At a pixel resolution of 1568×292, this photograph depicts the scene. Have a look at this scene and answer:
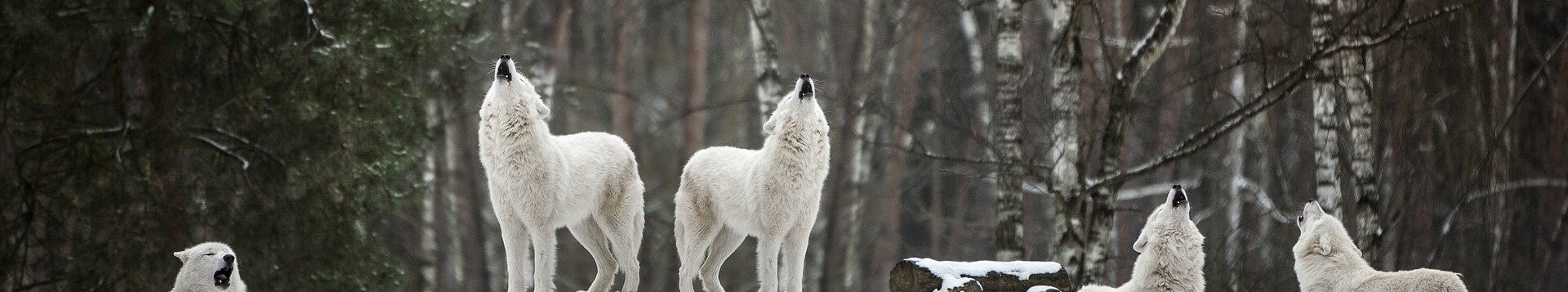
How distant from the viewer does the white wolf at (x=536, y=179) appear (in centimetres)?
774

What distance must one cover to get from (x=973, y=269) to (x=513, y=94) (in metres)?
2.71

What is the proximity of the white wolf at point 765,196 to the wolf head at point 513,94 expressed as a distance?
1.06 meters

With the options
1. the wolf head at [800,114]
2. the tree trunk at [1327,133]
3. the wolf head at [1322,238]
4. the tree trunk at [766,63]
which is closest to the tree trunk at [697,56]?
the tree trunk at [766,63]

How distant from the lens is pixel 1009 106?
37.5 ft

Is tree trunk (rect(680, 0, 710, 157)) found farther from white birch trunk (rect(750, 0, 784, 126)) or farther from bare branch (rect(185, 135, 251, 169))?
bare branch (rect(185, 135, 251, 169))

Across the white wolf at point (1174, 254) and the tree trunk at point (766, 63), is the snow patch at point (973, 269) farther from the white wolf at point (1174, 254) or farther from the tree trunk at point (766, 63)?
the tree trunk at point (766, 63)

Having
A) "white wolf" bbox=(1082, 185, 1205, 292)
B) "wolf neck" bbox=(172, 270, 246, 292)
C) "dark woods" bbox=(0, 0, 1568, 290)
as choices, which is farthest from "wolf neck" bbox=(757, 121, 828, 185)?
"dark woods" bbox=(0, 0, 1568, 290)

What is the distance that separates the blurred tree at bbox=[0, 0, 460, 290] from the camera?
→ 41.5 feet

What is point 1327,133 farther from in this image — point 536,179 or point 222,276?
point 222,276

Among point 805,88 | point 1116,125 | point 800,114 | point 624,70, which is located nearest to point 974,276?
point 800,114

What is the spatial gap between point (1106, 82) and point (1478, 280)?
6219 millimetres

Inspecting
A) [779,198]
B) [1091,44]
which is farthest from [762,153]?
[1091,44]

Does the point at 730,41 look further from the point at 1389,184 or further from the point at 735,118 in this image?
the point at 1389,184

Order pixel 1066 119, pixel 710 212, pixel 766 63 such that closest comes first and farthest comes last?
1. pixel 710 212
2. pixel 1066 119
3. pixel 766 63
